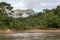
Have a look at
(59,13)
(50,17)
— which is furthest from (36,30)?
(59,13)

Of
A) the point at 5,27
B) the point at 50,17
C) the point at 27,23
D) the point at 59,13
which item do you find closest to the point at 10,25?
the point at 5,27

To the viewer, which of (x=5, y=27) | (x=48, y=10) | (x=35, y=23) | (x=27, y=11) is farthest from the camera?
(x=27, y=11)

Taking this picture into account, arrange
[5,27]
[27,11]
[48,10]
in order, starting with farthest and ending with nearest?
[27,11] → [48,10] → [5,27]

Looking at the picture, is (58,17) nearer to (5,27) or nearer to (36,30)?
(36,30)

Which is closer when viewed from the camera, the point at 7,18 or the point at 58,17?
the point at 7,18

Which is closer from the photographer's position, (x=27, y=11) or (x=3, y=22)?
(x=3, y=22)

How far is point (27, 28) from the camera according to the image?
213 feet

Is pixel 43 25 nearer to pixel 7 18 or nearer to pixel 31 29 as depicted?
pixel 31 29

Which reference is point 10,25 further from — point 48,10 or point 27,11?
point 27,11

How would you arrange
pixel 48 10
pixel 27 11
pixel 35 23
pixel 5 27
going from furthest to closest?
1. pixel 27 11
2. pixel 48 10
3. pixel 35 23
4. pixel 5 27

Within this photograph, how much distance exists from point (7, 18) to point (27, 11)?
143 feet

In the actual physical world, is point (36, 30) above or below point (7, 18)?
below

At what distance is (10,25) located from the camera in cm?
6341

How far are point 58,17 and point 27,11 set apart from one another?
39.0 metres
